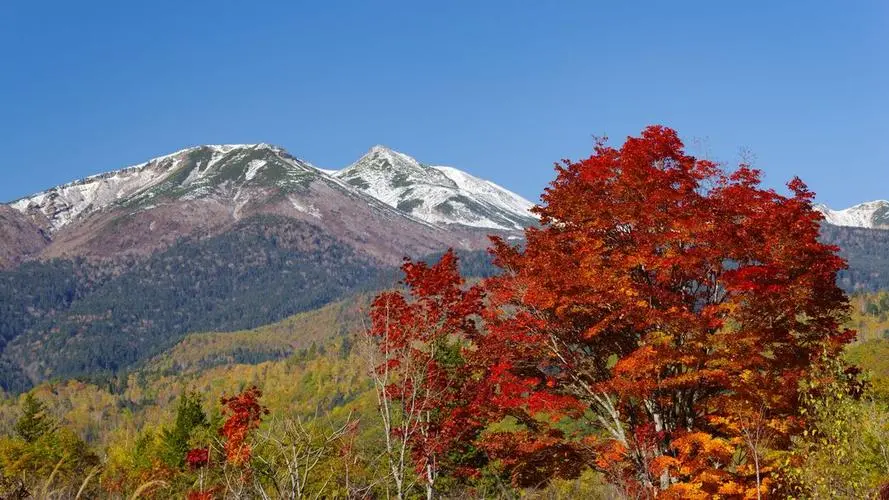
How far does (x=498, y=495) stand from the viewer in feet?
134

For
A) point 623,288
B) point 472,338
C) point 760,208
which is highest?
point 760,208

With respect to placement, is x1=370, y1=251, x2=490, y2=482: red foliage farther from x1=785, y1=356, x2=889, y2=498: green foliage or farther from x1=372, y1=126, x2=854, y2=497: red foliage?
x1=785, y1=356, x2=889, y2=498: green foliage

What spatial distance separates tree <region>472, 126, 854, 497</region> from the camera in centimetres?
2045

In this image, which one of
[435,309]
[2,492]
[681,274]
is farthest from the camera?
[435,309]

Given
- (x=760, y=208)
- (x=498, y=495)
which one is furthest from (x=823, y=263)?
(x=498, y=495)

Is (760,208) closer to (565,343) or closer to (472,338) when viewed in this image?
(565,343)

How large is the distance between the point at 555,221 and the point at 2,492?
19092mm

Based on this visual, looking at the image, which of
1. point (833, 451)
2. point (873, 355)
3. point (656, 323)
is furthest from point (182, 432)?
point (873, 355)

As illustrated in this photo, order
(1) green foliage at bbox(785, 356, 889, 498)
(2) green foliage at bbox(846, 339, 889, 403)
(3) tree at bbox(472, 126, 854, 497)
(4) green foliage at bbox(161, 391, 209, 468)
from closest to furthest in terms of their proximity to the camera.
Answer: (1) green foliage at bbox(785, 356, 889, 498), (3) tree at bbox(472, 126, 854, 497), (4) green foliage at bbox(161, 391, 209, 468), (2) green foliage at bbox(846, 339, 889, 403)

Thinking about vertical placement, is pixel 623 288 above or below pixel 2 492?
above

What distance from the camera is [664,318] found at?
67.6 feet

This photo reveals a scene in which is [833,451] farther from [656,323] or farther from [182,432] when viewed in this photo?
[182,432]

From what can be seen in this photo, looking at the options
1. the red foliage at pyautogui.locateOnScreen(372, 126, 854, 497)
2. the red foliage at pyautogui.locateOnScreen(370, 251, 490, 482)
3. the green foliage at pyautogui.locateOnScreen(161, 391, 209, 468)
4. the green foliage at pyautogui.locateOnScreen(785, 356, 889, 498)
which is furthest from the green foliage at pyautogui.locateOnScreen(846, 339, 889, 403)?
the green foliage at pyautogui.locateOnScreen(785, 356, 889, 498)

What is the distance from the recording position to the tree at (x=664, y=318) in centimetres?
2045
